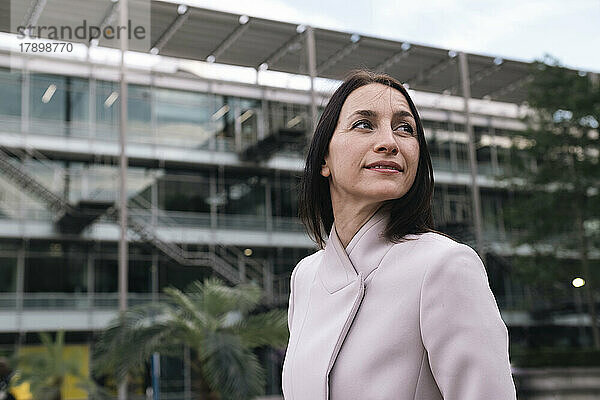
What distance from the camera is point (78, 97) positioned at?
2253 centimetres

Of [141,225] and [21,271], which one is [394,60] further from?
[21,271]

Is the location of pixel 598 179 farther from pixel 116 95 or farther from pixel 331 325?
pixel 331 325

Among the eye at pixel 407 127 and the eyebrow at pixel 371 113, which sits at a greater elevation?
the eyebrow at pixel 371 113

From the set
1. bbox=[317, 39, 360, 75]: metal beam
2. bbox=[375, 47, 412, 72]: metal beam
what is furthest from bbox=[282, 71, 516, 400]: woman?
bbox=[375, 47, 412, 72]: metal beam

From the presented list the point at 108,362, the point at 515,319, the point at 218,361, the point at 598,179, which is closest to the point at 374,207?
the point at 218,361

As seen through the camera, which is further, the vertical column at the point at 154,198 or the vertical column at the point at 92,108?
the vertical column at the point at 154,198

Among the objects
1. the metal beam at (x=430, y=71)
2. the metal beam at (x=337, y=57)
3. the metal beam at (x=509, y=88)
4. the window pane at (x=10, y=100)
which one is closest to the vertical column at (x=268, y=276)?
the metal beam at (x=337, y=57)

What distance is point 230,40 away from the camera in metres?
21.7

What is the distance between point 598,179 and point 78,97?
1521 centimetres

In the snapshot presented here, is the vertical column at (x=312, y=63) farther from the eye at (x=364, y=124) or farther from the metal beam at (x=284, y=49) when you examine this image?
the eye at (x=364, y=124)

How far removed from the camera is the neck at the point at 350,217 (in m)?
1.25

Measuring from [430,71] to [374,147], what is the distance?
80.1ft

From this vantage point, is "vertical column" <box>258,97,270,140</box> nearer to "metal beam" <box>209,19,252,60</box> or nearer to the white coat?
"metal beam" <box>209,19,252,60</box>

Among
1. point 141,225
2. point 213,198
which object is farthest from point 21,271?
point 213,198
